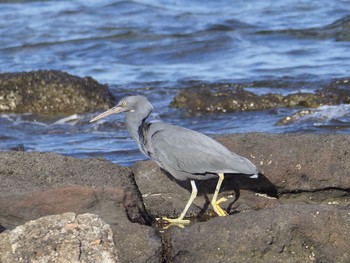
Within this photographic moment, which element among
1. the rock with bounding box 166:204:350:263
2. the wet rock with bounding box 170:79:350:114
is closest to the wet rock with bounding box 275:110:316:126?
the wet rock with bounding box 170:79:350:114

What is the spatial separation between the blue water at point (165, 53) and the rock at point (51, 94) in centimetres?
35

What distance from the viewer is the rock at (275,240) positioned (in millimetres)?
4637

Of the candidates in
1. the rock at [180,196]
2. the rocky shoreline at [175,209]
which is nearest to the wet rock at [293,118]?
the rocky shoreline at [175,209]

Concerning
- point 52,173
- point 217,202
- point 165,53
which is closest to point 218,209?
point 217,202

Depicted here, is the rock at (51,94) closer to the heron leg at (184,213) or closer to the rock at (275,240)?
the heron leg at (184,213)

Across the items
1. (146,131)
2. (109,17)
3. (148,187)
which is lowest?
(109,17)

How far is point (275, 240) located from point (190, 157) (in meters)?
1.02

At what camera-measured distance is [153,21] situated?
18.8 m

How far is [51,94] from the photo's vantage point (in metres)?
11.8

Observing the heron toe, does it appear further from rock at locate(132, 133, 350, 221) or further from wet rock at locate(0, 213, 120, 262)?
wet rock at locate(0, 213, 120, 262)

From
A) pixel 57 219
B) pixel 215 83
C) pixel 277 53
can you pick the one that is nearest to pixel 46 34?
pixel 277 53

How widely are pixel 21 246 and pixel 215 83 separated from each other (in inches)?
316

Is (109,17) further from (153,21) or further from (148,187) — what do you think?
(148,187)

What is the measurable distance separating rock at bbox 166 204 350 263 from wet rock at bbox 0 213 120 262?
1.26 ft
